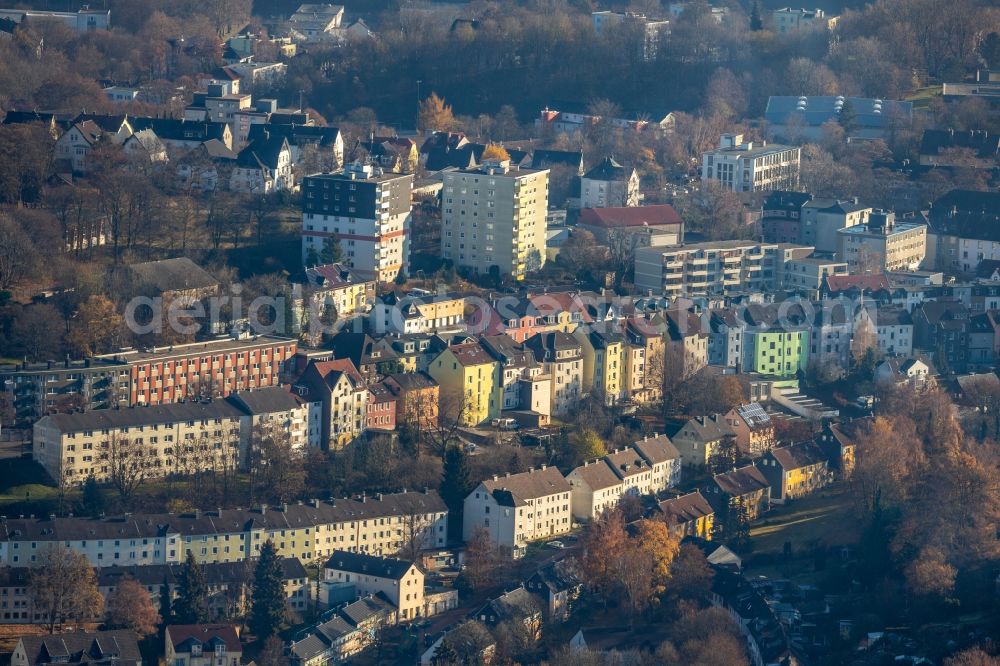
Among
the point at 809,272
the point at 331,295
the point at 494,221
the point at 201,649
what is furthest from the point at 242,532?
the point at 809,272

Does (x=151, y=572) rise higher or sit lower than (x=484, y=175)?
lower

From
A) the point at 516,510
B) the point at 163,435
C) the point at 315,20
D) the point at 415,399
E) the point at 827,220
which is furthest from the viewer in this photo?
the point at 315,20

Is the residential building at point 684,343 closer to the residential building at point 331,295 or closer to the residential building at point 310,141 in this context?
the residential building at point 331,295

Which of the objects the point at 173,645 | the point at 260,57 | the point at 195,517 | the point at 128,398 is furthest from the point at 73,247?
the point at 260,57

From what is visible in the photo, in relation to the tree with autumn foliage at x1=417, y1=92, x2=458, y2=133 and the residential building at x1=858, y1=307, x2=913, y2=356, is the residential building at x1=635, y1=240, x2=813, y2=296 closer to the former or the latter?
the residential building at x1=858, y1=307, x2=913, y2=356

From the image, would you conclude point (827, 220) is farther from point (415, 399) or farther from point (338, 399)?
point (338, 399)

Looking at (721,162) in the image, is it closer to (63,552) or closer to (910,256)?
(910,256)
